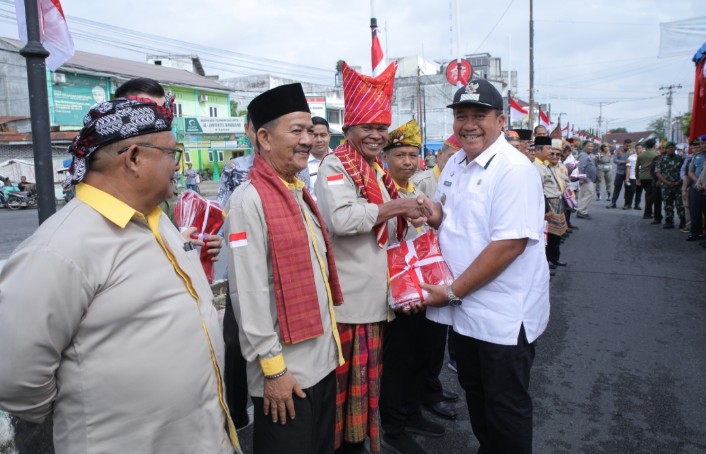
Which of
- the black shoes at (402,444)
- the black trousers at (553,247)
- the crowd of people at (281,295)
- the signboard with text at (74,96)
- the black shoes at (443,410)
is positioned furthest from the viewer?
the signboard with text at (74,96)

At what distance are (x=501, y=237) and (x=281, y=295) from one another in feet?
3.41

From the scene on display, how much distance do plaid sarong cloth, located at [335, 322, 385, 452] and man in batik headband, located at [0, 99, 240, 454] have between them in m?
1.02

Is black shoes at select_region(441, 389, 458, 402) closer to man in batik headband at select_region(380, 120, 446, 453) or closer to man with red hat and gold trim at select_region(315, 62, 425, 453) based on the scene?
man in batik headband at select_region(380, 120, 446, 453)

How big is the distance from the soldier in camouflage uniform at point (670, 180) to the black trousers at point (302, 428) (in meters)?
10.9

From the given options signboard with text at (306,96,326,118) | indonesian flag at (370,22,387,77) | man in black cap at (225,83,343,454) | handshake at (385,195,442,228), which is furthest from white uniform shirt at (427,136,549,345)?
signboard with text at (306,96,326,118)

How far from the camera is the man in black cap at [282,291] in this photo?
1.96 meters

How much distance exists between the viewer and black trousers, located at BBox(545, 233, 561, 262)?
7.13 meters

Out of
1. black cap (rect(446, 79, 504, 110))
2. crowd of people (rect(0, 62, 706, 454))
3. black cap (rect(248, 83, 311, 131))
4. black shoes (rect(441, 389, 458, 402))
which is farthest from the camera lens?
black shoes (rect(441, 389, 458, 402))

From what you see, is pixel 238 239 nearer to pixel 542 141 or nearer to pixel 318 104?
pixel 542 141

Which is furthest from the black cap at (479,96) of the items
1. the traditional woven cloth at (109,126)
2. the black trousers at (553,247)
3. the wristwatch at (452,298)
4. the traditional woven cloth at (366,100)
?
the black trousers at (553,247)

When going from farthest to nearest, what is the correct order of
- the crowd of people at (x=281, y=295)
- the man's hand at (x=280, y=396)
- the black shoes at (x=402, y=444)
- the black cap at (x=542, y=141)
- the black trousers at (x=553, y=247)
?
the black cap at (x=542, y=141)
the black trousers at (x=553, y=247)
the black shoes at (x=402, y=444)
the man's hand at (x=280, y=396)
the crowd of people at (x=281, y=295)

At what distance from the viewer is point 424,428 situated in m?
3.24

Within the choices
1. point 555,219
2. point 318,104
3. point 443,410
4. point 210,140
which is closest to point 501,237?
point 443,410

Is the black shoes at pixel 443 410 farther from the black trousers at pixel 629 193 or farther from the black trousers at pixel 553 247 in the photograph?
the black trousers at pixel 629 193
